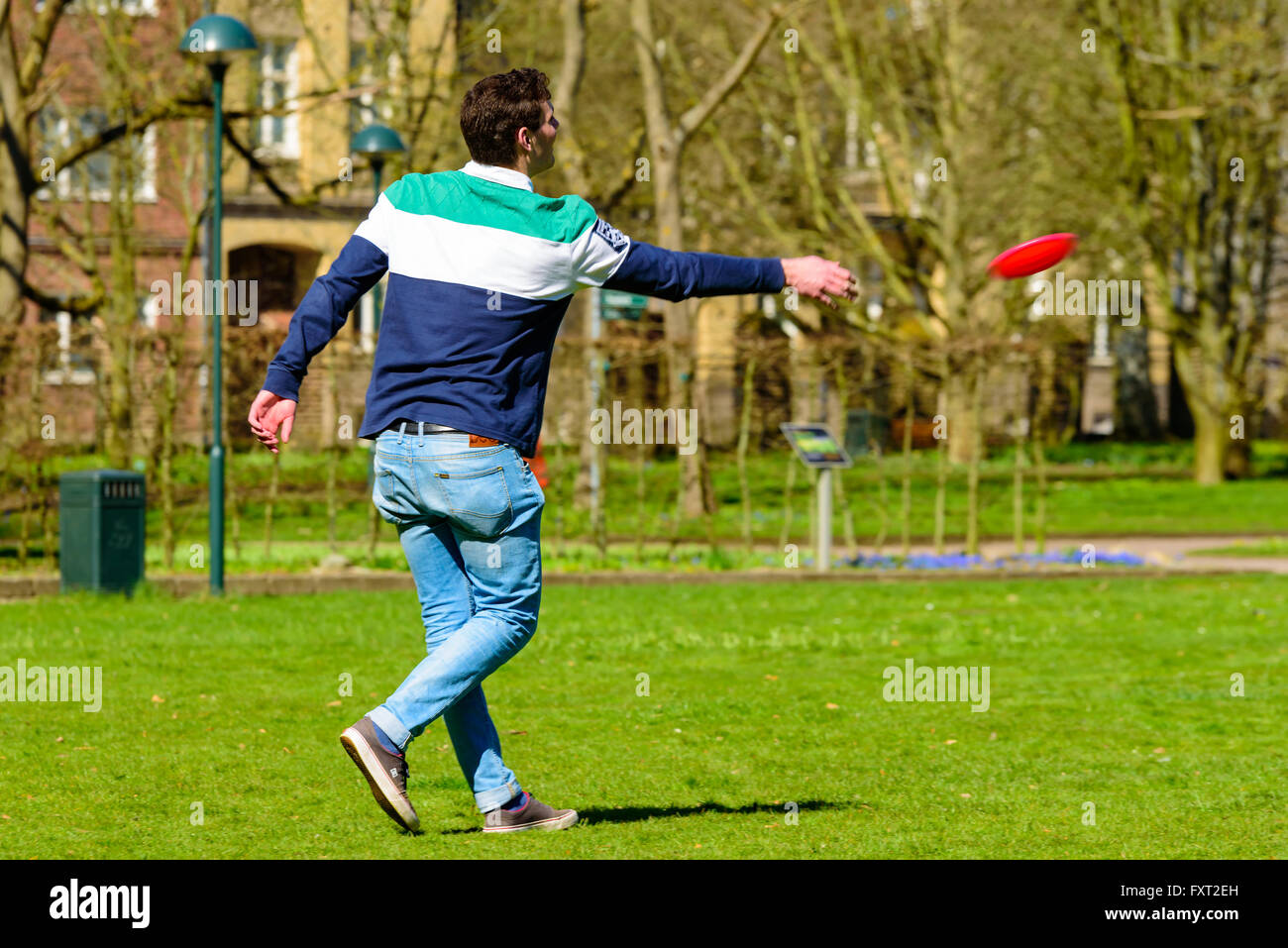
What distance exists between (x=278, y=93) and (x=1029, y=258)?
2781 centimetres

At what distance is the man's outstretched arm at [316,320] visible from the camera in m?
4.93

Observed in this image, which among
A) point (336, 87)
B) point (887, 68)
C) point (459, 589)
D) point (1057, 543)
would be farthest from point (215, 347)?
point (887, 68)

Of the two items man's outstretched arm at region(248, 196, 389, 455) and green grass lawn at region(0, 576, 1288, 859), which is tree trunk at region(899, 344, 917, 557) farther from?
man's outstretched arm at region(248, 196, 389, 455)

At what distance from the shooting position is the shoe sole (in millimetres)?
5359

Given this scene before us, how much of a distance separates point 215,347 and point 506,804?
27.0ft

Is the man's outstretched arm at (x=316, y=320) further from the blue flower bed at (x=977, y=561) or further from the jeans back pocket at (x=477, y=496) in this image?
the blue flower bed at (x=977, y=561)

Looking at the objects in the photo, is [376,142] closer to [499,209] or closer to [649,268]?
[499,209]

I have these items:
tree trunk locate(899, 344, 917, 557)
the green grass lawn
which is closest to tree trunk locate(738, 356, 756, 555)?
tree trunk locate(899, 344, 917, 557)

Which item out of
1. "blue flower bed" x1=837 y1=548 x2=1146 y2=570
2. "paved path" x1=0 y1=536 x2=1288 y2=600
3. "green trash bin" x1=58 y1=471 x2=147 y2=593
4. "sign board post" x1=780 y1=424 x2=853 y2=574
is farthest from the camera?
"blue flower bed" x1=837 y1=548 x2=1146 y2=570

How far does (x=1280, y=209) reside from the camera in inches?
1176

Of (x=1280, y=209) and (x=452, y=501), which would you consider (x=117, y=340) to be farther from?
(x=1280, y=209)

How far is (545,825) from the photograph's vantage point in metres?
5.44

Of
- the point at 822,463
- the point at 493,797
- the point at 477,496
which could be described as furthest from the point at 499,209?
the point at 822,463

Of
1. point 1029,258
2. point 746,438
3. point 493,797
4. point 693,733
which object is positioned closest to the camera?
point 493,797
